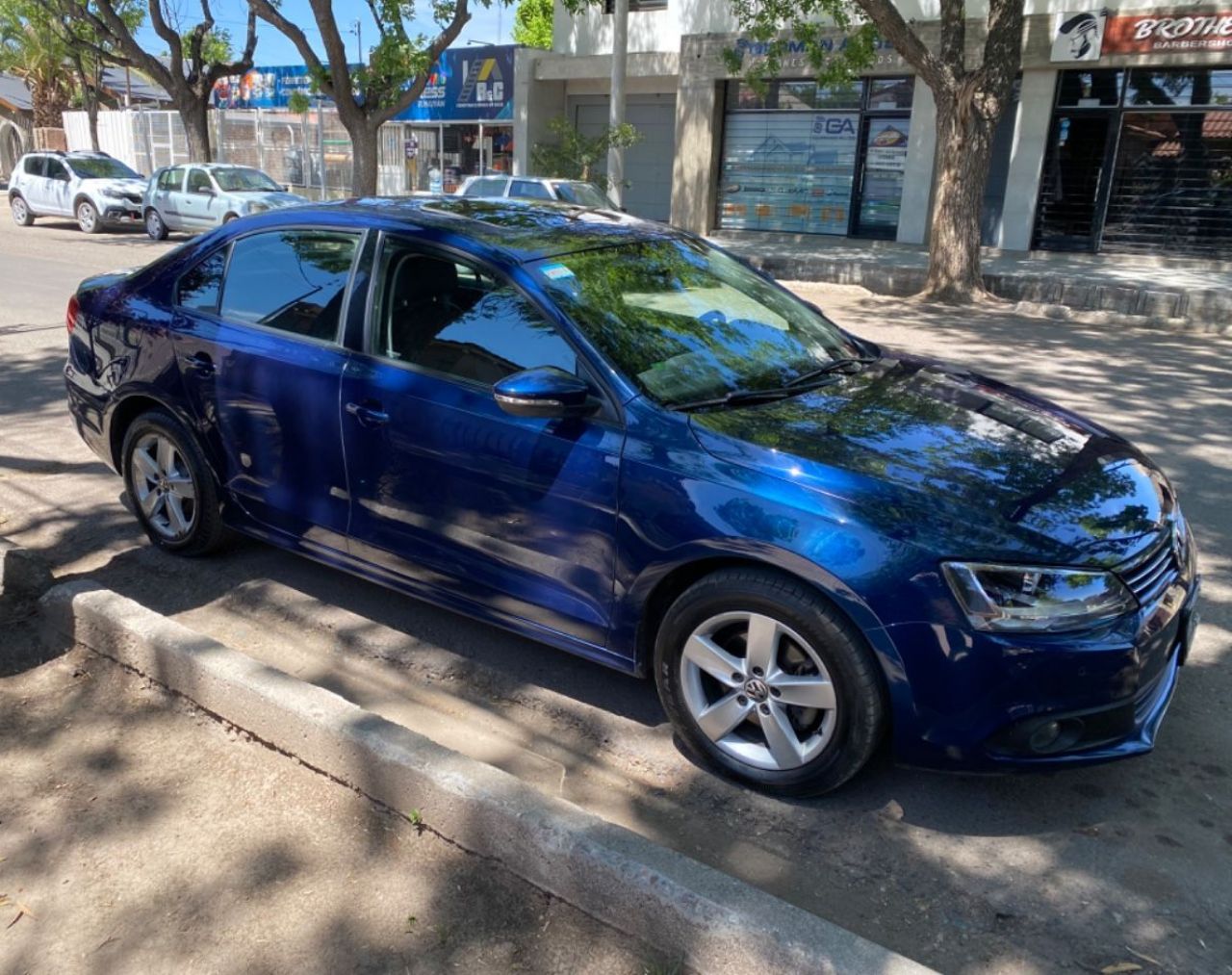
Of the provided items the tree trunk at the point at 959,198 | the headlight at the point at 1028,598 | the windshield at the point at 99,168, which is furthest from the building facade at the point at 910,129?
the headlight at the point at 1028,598

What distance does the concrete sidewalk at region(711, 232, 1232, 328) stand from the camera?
12.4m

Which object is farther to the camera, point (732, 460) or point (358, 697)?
point (358, 697)

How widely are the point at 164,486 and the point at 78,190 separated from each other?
20.9 metres

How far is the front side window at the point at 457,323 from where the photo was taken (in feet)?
11.6

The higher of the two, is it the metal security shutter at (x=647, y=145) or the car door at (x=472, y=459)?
the metal security shutter at (x=647, y=145)

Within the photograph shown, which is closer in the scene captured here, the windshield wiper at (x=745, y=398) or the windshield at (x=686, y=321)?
A: the windshield wiper at (x=745, y=398)

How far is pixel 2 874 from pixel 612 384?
2208mm

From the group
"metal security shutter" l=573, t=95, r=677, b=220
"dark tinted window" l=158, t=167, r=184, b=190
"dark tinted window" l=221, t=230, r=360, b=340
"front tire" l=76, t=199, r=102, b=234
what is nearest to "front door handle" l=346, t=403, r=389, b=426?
"dark tinted window" l=221, t=230, r=360, b=340

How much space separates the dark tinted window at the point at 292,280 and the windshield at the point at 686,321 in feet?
2.94

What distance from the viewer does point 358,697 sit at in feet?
12.2

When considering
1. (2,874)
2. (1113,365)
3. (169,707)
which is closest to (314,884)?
(2,874)

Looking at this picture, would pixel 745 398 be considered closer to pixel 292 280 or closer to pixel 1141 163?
pixel 292 280

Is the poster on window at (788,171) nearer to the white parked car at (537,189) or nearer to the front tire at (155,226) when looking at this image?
the white parked car at (537,189)

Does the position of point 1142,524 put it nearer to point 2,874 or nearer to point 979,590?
point 979,590
